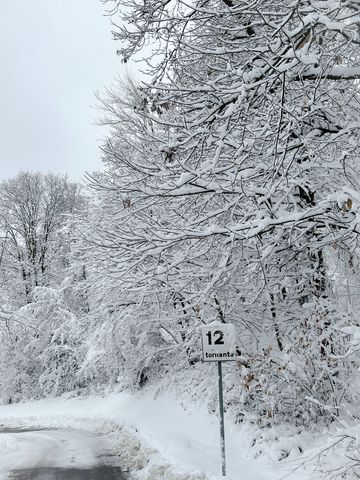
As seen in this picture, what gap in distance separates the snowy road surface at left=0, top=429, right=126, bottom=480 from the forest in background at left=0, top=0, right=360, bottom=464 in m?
2.97

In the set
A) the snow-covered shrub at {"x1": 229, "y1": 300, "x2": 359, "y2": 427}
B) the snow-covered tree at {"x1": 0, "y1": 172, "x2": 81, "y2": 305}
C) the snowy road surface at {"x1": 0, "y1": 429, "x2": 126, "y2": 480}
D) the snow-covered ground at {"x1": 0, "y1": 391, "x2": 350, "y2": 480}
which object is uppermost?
the snow-covered tree at {"x1": 0, "y1": 172, "x2": 81, "y2": 305}

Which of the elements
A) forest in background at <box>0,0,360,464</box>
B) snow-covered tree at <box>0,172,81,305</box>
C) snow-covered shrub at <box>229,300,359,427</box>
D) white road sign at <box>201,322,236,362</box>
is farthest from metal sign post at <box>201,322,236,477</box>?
snow-covered tree at <box>0,172,81,305</box>

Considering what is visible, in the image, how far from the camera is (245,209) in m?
7.54

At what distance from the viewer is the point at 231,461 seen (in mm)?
8422

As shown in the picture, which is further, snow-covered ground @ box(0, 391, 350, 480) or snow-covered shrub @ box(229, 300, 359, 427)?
snow-covered shrub @ box(229, 300, 359, 427)

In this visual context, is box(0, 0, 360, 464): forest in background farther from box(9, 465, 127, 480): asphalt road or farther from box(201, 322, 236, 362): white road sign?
box(9, 465, 127, 480): asphalt road

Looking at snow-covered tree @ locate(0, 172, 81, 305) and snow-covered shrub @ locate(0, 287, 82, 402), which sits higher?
snow-covered tree @ locate(0, 172, 81, 305)

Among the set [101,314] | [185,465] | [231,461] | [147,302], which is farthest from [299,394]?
[101,314]

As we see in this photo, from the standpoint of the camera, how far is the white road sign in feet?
25.6

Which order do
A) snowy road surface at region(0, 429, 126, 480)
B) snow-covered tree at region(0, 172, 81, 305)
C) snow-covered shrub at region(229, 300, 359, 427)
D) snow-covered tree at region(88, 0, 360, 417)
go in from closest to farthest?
snow-covered tree at region(88, 0, 360, 417), snow-covered shrub at region(229, 300, 359, 427), snowy road surface at region(0, 429, 126, 480), snow-covered tree at region(0, 172, 81, 305)

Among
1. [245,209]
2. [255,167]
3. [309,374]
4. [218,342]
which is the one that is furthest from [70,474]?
[255,167]

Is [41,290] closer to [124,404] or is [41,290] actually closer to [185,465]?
[124,404]

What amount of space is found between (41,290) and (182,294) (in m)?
19.3

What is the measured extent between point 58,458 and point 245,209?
7965mm
